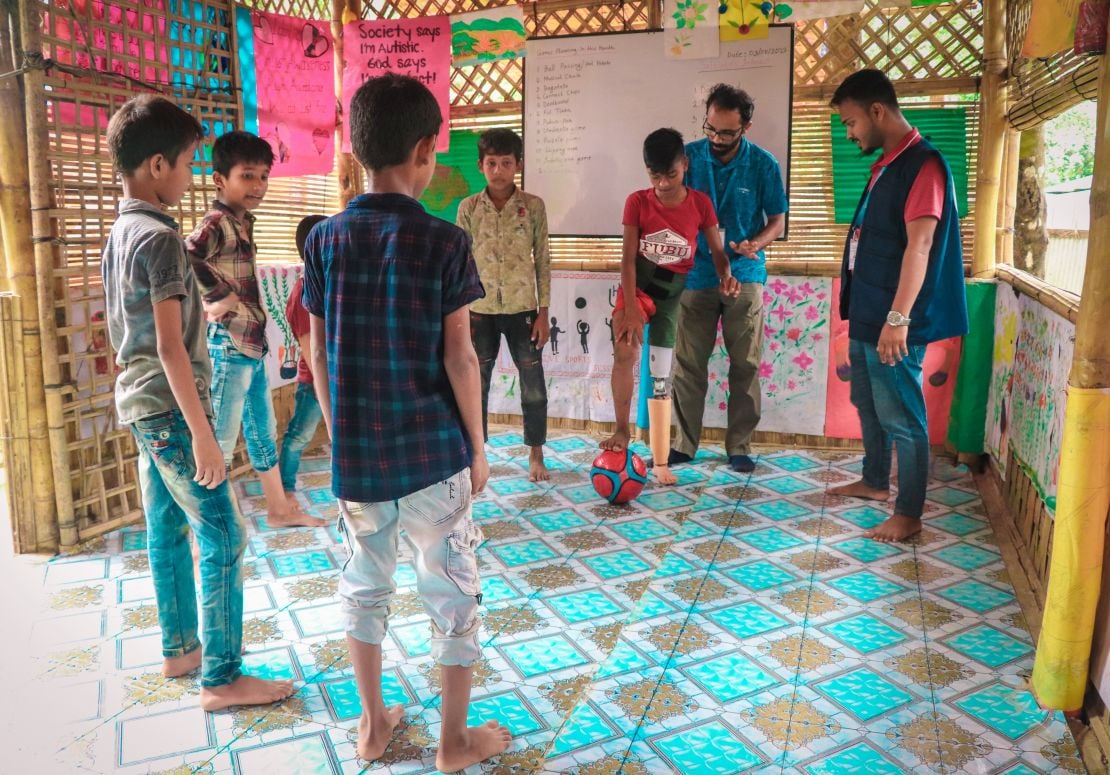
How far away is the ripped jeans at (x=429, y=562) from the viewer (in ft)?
4.95

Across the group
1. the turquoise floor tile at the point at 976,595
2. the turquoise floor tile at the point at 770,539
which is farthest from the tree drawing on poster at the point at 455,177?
the turquoise floor tile at the point at 976,595

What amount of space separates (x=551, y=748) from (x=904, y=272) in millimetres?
1704

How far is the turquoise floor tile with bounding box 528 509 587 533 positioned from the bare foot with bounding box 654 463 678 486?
48 centimetres

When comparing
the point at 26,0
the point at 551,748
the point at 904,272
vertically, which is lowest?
the point at 551,748

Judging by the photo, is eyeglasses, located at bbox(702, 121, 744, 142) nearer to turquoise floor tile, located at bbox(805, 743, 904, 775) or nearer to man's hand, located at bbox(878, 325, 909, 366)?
man's hand, located at bbox(878, 325, 909, 366)

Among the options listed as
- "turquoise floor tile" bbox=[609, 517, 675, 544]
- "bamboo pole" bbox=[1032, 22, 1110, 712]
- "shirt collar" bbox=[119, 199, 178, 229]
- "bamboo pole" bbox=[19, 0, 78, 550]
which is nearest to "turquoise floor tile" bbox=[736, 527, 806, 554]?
"turquoise floor tile" bbox=[609, 517, 675, 544]

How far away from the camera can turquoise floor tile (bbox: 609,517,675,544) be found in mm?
2852

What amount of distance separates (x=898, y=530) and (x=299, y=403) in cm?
206

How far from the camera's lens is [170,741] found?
5.69ft

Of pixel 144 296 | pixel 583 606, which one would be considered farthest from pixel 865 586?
pixel 144 296

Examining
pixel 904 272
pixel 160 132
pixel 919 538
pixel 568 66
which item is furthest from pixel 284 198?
pixel 919 538

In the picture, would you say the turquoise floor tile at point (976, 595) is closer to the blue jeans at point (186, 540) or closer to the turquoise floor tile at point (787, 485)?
the turquoise floor tile at point (787, 485)

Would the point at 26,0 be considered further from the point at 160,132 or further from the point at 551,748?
the point at 551,748

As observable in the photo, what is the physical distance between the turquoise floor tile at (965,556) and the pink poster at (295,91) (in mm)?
3176
